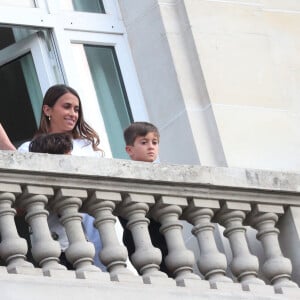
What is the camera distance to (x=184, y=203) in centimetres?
1541

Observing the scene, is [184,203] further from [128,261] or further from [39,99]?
[39,99]

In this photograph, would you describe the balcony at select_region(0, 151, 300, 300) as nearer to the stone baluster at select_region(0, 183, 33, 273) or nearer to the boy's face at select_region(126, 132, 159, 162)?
the stone baluster at select_region(0, 183, 33, 273)

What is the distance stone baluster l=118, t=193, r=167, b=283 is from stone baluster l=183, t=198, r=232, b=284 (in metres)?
0.38

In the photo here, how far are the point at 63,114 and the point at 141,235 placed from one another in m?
1.14

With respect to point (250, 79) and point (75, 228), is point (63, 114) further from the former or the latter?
point (250, 79)

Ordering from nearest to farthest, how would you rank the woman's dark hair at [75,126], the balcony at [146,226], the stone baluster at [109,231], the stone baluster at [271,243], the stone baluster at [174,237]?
the balcony at [146,226], the stone baluster at [109,231], the stone baluster at [174,237], the stone baluster at [271,243], the woman's dark hair at [75,126]

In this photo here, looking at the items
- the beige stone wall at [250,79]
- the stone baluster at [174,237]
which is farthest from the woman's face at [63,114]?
the beige stone wall at [250,79]

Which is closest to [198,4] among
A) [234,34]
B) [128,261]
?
[234,34]

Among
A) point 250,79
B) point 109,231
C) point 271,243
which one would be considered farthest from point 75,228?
point 250,79

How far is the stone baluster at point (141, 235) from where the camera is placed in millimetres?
14930

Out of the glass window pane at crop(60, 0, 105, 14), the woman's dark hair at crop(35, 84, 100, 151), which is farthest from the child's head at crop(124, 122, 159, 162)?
the glass window pane at crop(60, 0, 105, 14)

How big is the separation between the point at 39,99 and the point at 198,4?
1376mm

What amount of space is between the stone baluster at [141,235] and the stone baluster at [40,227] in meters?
0.59

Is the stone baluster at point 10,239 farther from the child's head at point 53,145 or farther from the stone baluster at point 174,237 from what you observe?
the stone baluster at point 174,237
